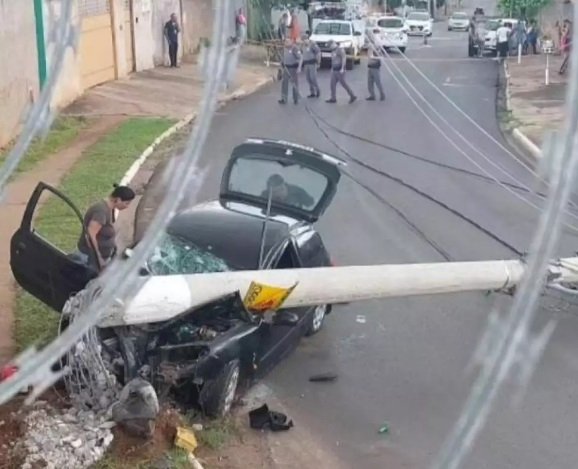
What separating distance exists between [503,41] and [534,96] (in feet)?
45.6

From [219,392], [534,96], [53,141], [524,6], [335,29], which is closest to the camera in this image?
[219,392]

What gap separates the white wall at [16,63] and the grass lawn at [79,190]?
1503mm

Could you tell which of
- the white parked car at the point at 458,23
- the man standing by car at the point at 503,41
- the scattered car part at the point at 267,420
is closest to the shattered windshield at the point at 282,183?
the scattered car part at the point at 267,420

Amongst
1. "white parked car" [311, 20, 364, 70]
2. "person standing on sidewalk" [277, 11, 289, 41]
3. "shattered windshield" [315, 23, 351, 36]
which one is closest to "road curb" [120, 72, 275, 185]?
"person standing on sidewalk" [277, 11, 289, 41]

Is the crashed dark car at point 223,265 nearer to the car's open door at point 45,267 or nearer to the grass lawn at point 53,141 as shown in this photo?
the car's open door at point 45,267

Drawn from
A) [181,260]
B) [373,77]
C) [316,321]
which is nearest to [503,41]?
[373,77]

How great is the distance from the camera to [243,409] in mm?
8453

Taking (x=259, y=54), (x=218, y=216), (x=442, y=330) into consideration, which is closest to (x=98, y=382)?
(x=218, y=216)

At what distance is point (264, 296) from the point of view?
8.18 metres

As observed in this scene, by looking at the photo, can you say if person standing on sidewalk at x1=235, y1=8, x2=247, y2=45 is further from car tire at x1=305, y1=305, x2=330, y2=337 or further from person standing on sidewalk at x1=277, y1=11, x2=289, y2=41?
person standing on sidewalk at x1=277, y1=11, x2=289, y2=41

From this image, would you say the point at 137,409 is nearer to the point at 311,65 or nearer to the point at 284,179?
the point at 284,179

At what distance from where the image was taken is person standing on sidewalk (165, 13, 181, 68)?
31.9 m

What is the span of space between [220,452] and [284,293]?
132 cm

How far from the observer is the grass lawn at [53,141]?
17484mm
